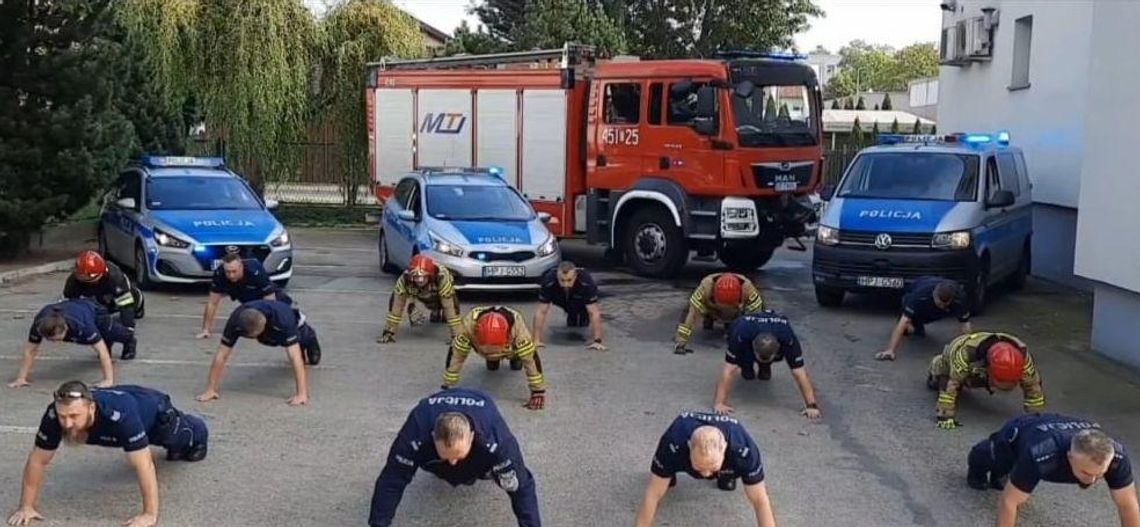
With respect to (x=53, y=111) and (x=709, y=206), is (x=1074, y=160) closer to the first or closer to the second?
(x=709, y=206)

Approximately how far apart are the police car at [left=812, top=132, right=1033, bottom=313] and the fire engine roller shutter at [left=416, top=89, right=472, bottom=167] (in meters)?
6.95

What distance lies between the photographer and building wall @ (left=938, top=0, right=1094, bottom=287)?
16844mm

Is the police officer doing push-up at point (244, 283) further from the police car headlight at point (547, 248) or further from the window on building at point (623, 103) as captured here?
the window on building at point (623, 103)

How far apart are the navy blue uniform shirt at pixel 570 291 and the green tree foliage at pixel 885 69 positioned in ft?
298

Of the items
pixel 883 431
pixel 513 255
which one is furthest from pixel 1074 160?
pixel 883 431

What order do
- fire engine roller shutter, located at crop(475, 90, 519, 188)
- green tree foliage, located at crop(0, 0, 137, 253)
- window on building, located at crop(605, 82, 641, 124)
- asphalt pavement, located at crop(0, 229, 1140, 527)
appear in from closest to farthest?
asphalt pavement, located at crop(0, 229, 1140, 527)
green tree foliage, located at crop(0, 0, 137, 253)
window on building, located at crop(605, 82, 641, 124)
fire engine roller shutter, located at crop(475, 90, 519, 188)

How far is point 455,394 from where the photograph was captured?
6.04 m

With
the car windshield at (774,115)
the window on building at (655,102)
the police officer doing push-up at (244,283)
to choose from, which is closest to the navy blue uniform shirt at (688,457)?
the police officer doing push-up at (244,283)

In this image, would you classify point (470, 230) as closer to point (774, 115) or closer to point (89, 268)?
point (774, 115)

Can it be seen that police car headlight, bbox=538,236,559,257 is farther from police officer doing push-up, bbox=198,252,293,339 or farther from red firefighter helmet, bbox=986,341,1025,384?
red firefighter helmet, bbox=986,341,1025,384

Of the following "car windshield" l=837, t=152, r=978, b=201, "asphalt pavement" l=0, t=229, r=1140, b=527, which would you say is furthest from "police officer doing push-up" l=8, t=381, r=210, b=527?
"car windshield" l=837, t=152, r=978, b=201

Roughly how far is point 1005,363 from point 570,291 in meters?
4.29

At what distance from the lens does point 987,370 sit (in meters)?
8.05

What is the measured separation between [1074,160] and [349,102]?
47.7 feet
